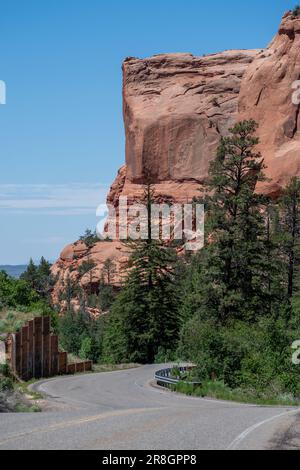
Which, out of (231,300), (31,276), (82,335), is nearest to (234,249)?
(231,300)

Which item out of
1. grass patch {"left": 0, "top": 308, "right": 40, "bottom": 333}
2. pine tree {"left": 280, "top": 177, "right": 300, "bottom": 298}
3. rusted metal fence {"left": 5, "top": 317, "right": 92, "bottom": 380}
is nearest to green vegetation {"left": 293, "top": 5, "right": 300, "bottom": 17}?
pine tree {"left": 280, "top": 177, "right": 300, "bottom": 298}

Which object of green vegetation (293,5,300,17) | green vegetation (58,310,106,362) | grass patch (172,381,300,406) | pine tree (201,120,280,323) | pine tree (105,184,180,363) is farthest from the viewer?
green vegetation (293,5,300,17)

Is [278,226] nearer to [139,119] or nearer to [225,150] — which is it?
[225,150]

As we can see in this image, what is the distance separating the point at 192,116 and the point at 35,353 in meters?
77.4

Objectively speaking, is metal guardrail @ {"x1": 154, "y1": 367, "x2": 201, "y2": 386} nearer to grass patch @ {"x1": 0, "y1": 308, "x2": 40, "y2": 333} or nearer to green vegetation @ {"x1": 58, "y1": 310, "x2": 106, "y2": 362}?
grass patch @ {"x1": 0, "y1": 308, "x2": 40, "y2": 333}

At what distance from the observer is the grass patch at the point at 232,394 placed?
22.5m

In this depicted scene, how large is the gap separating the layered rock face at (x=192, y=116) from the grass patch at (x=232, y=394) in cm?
6233

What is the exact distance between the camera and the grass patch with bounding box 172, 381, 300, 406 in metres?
22.5

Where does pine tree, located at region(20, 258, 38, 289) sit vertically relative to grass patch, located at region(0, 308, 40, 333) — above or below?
above

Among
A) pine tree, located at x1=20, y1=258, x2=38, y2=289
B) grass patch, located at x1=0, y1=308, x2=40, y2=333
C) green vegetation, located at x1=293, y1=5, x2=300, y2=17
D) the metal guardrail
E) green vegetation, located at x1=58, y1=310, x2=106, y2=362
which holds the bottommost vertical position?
green vegetation, located at x1=58, y1=310, x2=106, y2=362

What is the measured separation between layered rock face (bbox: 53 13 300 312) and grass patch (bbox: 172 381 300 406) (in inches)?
2454

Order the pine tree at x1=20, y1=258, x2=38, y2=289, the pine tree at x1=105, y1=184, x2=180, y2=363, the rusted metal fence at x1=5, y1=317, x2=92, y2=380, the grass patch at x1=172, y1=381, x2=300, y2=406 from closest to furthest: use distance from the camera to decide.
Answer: the grass patch at x1=172, y1=381, x2=300, y2=406
the rusted metal fence at x1=5, y1=317, x2=92, y2=380
the pine tree at x1=105, y1=184, x2=180, y2=363
the pine tree at x1=20, y1=258, x2=38, y2=289

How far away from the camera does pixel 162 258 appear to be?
5306cm
